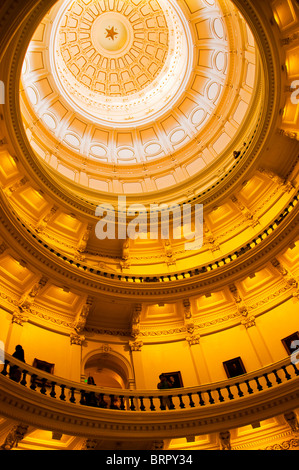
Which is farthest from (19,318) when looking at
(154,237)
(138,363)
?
(154,237)

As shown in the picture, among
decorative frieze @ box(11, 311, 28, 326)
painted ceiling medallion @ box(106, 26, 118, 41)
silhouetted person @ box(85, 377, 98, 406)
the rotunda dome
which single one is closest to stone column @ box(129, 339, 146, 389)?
silhouetted person @ box(85, 377, 98, 406)

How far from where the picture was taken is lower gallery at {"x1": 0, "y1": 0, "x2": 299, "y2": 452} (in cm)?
1154

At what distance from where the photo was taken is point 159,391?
41.8 feet

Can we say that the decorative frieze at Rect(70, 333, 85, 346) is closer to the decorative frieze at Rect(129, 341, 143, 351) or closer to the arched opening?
the arched opening

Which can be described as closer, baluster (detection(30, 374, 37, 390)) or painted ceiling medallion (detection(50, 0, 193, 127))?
baluster (detection(30, 374, 37, 390))

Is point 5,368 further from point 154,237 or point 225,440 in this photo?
point 154,237

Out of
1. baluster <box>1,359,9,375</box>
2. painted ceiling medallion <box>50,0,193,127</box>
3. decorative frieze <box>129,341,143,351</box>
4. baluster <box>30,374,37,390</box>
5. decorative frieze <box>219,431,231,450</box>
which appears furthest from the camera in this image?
painted ceiling medallion <box>50,0,193,127</box>

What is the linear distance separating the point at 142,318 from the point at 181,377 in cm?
314

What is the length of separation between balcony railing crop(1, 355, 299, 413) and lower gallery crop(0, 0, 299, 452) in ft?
0.25

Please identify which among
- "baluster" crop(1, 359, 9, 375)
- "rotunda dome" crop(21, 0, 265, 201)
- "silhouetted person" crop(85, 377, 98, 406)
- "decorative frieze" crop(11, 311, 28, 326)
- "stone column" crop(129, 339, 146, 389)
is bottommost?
"silhouetted person" crop(85, 377, 98, 406)

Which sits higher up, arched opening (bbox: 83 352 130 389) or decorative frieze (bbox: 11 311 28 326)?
decorative frieze (bbox: 11 311 28 326)

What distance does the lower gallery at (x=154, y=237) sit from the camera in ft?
37.9
